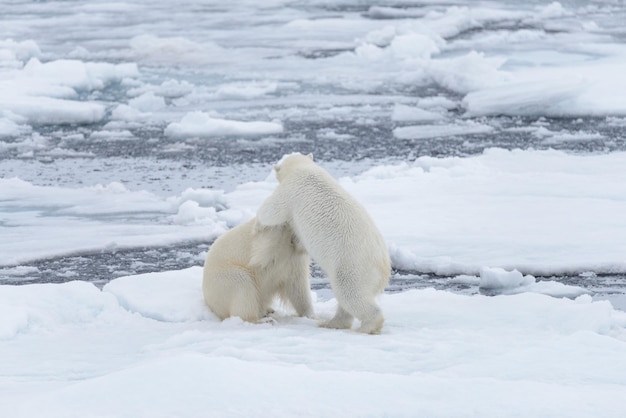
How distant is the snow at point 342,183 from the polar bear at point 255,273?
123 millimetres

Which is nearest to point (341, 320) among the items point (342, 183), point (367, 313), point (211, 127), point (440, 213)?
point (367, 313)

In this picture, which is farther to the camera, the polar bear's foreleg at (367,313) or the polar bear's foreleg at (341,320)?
the polar bear's foreleg at (341,320)

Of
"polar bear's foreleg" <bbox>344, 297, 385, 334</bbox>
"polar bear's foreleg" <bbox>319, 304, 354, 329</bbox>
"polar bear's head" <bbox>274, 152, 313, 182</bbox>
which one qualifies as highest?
Answer: "polar bear's head" <bbox>274, 152, 313, 182</bbox>

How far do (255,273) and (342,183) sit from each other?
3656 mm

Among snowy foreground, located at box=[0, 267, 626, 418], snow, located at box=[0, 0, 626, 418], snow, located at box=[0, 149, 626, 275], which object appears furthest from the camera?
snow, located at box=[0, 149, 626, 275]

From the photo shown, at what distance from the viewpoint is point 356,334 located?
3.95 meters

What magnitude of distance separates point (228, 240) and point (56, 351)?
0.97 metres

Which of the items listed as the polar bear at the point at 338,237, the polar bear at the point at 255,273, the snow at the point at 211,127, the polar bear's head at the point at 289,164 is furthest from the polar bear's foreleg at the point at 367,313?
the snow at the point at 211,127

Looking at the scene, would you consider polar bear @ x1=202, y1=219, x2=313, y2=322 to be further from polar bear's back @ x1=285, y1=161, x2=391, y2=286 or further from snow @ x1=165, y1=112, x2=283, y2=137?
snow @ x1=165, y1=112, x2=283, y2=137

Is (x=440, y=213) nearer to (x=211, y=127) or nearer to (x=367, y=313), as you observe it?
(x=367, y=313)

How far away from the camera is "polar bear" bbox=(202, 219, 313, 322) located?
4262 millimetres

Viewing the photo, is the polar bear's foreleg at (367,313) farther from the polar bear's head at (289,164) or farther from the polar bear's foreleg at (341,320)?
the polar bear's head at (289,164)

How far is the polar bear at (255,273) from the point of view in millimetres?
4262

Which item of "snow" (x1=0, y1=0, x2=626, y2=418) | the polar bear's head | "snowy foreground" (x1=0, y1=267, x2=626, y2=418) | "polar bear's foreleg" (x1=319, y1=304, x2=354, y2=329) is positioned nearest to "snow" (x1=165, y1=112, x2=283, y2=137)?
"snow" (x1=0, y1=0, x2=626, y2=418)
